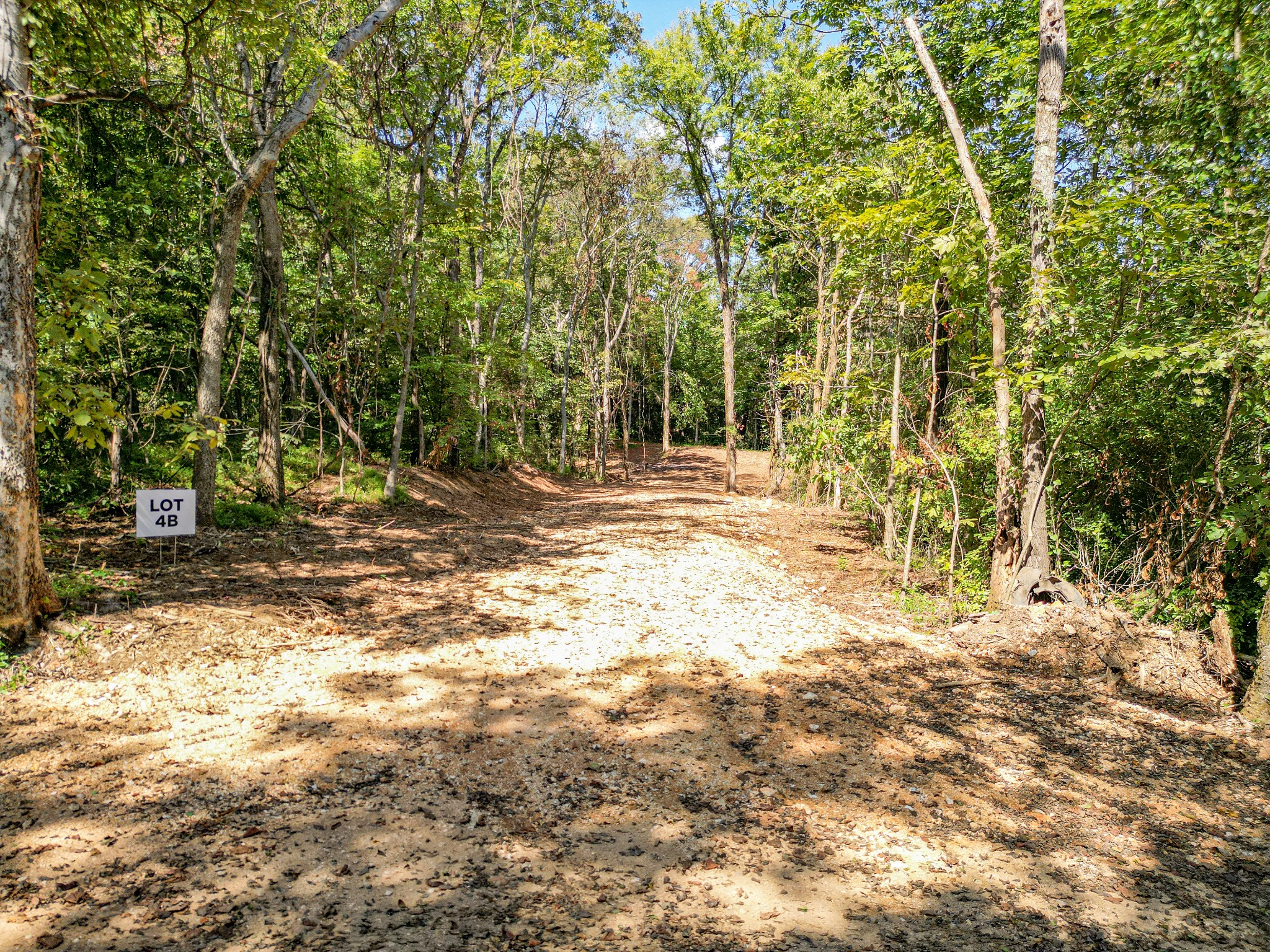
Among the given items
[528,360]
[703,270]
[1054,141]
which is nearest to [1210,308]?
[1054,141]

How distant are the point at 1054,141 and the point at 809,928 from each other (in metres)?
6.82

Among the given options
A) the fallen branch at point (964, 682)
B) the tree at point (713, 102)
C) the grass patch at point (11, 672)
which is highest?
the tree at point (713, 102)

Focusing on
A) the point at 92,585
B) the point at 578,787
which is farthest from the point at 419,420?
the point at 578,787

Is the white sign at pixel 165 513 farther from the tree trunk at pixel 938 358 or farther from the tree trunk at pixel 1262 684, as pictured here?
the tree trunk at pixel 1262 684

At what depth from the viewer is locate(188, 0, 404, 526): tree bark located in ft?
20.2

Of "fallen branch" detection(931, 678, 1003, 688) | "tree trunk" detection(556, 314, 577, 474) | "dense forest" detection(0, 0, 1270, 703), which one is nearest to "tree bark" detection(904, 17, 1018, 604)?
"dense forest" detection(0, 0, 1270, 703)

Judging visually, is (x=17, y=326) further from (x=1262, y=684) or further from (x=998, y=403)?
(x=1262, y=684)

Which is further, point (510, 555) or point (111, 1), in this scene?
point (510, 555)

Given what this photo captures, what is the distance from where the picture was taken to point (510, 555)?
8.53 meters

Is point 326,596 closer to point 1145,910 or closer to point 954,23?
point 1145,910

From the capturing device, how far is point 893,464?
8250 millimetres

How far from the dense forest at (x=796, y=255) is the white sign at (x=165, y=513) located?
14.7 inches

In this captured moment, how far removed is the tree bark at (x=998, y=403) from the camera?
21.4 ft

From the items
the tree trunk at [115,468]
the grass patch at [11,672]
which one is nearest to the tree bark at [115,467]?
the tree trunk at [115,468]
